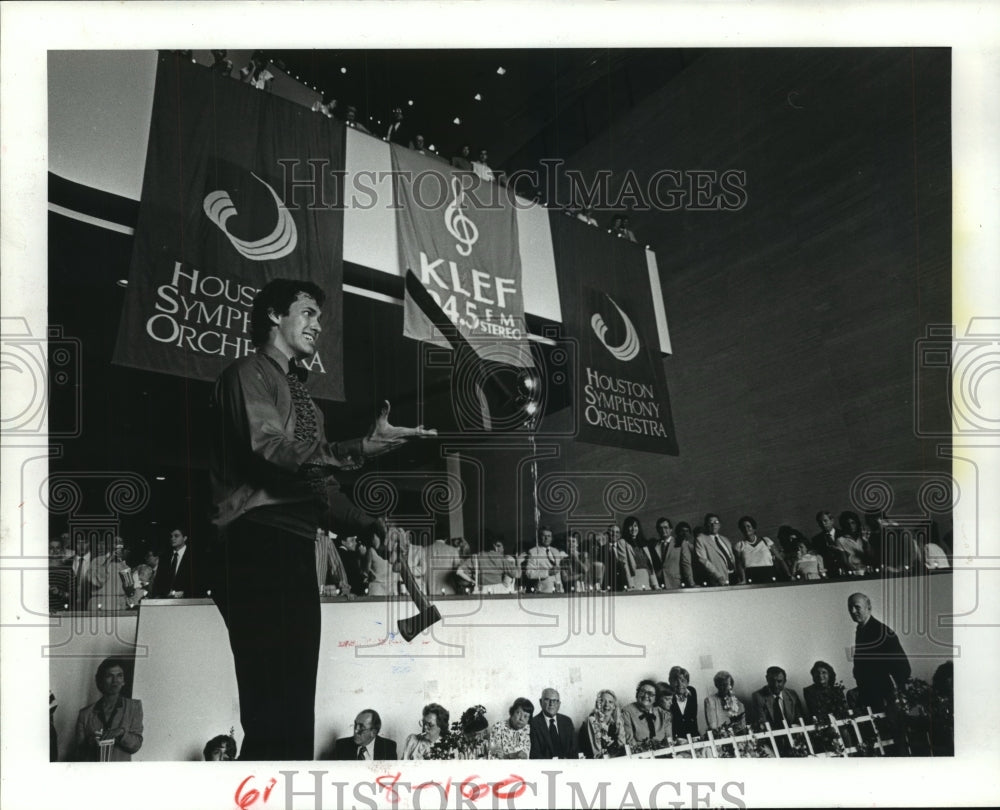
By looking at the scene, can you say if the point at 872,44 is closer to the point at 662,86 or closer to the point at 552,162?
the point at 662,86

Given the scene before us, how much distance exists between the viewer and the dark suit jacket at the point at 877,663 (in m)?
4.14

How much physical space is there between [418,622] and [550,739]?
821mm

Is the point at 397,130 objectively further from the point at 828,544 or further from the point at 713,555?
the point at 828,544

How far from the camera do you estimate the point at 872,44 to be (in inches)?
165

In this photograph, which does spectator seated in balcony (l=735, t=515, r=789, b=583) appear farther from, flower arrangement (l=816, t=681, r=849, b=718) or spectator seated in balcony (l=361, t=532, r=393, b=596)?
spectator seated in balcony (l=361, t=532, r=393, b=596)

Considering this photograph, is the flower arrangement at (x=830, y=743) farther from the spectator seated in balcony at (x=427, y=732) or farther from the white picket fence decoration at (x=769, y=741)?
the spectator seated in balcony at (x=427, y=732)

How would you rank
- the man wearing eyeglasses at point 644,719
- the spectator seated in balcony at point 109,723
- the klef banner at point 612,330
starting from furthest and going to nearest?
1. the klef banner at point 612,330
2. the man wearing eyeglasses at point 644,719
3. the spectator seated in balcony at point 109,723

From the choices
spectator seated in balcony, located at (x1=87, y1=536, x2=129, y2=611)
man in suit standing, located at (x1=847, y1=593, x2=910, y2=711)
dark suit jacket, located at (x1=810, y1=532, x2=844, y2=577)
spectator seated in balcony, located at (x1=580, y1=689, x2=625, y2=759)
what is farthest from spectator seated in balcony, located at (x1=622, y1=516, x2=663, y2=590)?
spectator seated in balcony, located at (x1=87, y1=536, x2=129, y2=611)

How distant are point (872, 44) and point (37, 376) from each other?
13.9 feet

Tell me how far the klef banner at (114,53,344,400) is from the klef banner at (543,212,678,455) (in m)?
1.11

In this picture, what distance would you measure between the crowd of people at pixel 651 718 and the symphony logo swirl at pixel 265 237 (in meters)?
2.16

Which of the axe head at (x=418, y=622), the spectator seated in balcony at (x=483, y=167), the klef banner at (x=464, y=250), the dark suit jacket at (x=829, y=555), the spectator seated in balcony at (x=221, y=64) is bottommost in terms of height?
the axe head at (x=418, y=622)

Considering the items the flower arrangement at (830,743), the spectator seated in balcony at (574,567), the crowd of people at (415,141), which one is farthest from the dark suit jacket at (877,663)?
the crowd of people at (415,141)

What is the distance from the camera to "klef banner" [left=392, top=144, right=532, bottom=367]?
13.8 feet
